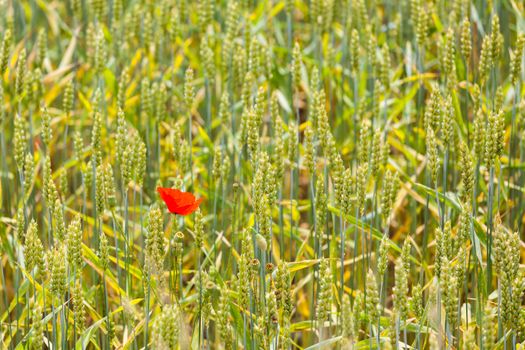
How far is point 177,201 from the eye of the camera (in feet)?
4.58

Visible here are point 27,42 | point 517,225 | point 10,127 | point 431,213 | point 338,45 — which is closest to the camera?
point 517,225

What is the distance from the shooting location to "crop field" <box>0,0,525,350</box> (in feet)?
4.29

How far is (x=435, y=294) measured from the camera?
1212 millimetres

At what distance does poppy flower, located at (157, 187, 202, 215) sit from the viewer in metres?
1.39

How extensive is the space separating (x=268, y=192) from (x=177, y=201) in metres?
0.16

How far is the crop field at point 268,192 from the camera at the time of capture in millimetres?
1307

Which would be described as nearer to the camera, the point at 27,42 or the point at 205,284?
the point at 205,284

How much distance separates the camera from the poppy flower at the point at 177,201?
139cm

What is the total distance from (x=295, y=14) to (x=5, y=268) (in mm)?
1667

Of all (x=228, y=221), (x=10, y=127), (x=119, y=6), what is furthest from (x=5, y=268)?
(x=119, y=6)

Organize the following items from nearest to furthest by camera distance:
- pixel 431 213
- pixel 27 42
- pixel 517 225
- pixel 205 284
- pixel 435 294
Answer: pixel 435 294 < pixel 205 284 < pixel 517 225 < pixel 431 213 < pixel 27 42

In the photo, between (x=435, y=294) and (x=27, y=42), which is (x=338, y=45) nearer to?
(x=27, y=42)

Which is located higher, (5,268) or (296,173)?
(296,173)

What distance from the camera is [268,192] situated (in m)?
1.36
